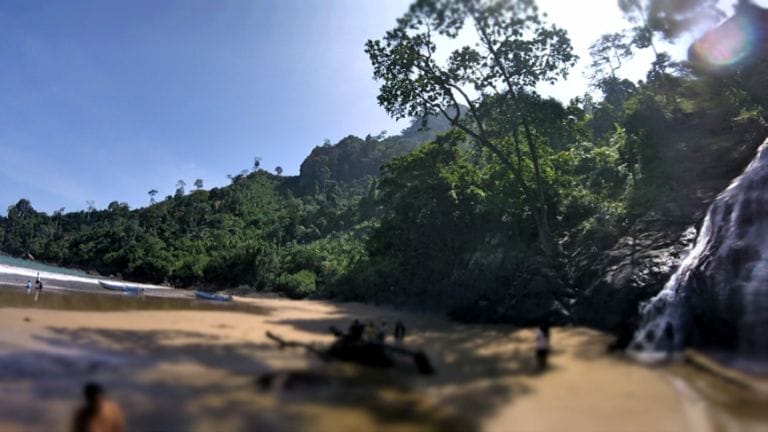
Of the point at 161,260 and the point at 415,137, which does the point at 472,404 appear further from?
the point at 415,137

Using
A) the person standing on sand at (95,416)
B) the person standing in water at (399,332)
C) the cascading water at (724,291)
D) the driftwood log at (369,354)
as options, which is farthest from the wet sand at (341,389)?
the cascading water at (724,291)

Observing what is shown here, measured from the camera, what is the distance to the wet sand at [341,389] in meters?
8.96

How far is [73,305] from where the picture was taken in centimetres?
2862

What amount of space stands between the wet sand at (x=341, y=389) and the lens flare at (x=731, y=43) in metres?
31.1

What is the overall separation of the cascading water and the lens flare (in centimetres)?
2085

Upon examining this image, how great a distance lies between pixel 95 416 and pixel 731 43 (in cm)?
4751

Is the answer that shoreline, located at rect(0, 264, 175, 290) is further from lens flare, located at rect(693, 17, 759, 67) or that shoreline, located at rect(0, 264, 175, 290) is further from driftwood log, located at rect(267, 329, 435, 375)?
lens flare, located at rect(693, 17, 759, 67)

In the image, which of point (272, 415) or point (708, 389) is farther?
point (708, 389)

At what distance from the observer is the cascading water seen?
14617 millimetres

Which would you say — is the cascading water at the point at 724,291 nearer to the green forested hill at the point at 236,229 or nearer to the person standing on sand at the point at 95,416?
the person standing on sand at the point at 95,416

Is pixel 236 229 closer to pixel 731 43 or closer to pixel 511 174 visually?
pixel 511 174

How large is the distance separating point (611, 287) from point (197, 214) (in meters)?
106

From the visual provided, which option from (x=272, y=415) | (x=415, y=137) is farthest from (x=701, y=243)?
(x=415, y=137)

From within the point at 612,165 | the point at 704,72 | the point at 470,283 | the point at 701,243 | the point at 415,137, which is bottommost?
the point at 470,283
